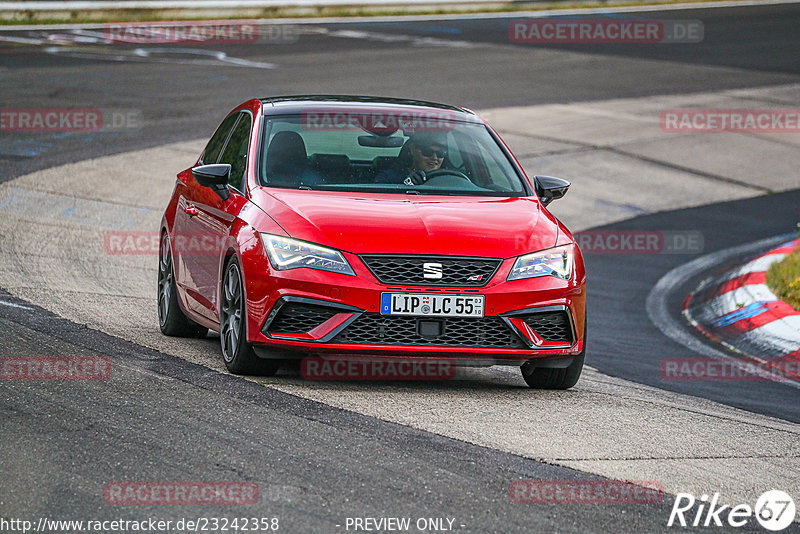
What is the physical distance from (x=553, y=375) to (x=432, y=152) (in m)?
1.64

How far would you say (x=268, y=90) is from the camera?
22703 mm

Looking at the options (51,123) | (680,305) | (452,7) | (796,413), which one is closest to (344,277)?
(796,413)

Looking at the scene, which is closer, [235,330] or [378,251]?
[378,251]

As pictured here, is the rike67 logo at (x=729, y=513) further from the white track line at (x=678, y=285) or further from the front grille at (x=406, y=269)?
the white track line at (x=678, y=285)

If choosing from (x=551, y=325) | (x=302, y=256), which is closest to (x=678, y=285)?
(x=551, y=325)

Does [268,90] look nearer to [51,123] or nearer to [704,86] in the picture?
[51,123]

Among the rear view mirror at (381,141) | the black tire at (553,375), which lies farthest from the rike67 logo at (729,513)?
the rear view mirror at (381,141)

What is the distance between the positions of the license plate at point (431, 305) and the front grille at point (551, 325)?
A: 337 mm

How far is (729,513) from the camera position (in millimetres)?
5496

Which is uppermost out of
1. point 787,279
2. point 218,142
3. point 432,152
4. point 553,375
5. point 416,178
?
point 432,152

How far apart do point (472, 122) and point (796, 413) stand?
111 inches

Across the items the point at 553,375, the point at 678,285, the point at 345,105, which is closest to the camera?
the point at 553,375

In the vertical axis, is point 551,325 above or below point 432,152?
below

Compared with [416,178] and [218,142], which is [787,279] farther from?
[218,142]
